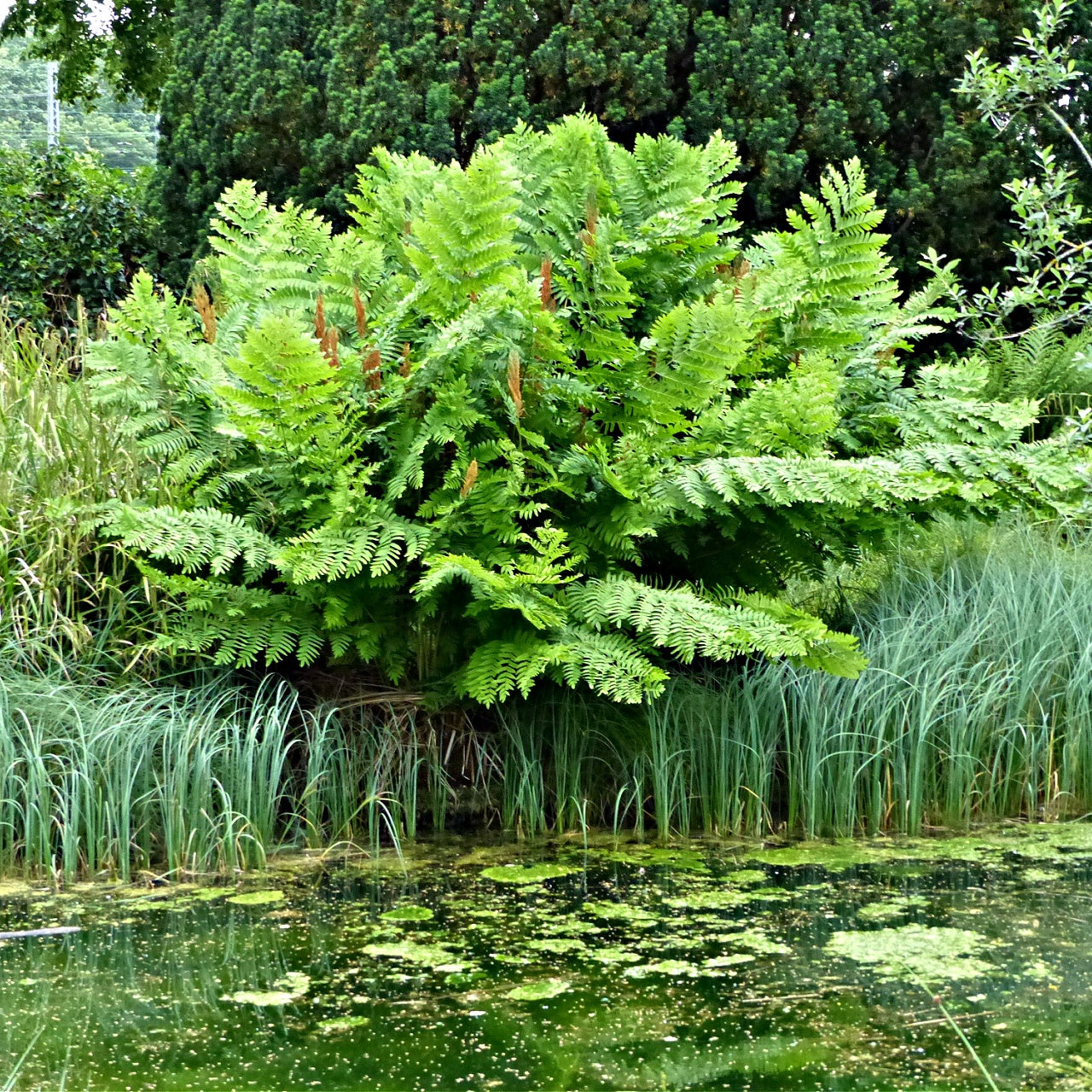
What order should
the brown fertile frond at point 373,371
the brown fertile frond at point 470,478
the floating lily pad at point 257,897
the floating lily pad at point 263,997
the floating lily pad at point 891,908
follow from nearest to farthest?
the floating lily pad at point 263,997
the floating lily pad at point 891,908
the floating lily pad at point 257,897
the brown fertile frond at point 470,478
the brown fertile frond at point 373,371

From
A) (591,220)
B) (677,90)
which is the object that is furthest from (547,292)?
(677,90)

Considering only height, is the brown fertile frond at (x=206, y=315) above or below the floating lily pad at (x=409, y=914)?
above

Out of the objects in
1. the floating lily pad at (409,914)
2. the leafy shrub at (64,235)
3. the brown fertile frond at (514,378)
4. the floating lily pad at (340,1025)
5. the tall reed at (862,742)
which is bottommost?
the floating lily pad at (340,1025)

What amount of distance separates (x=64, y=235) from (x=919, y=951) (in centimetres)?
865

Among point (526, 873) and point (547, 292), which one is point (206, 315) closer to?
point (547, 292)

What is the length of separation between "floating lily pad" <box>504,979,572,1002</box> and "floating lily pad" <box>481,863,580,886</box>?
80cm

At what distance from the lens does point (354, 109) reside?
7336mm

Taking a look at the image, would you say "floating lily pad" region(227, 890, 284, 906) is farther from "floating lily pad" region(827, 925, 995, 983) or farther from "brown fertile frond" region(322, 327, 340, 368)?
"brown fertile frond" region(322, 327, 340, 368)

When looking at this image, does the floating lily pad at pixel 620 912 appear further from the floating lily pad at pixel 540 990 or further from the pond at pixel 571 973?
the floating lily pad at pixel 540 990

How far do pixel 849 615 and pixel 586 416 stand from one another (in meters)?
1.43

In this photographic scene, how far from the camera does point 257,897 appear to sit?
3578mm

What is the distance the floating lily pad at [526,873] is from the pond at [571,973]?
15mm

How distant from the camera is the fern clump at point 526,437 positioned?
4.07 m

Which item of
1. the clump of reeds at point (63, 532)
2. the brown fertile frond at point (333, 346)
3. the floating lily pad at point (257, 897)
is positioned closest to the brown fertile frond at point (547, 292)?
the brown fertile frond at point (333, 346)
